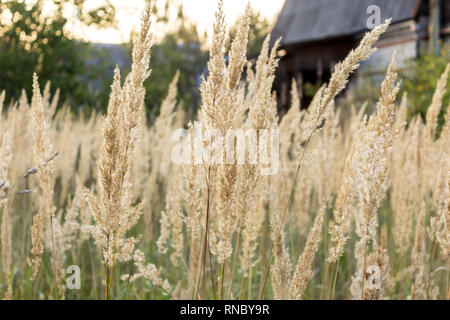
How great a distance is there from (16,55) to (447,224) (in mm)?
7174

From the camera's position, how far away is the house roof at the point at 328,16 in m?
11.9

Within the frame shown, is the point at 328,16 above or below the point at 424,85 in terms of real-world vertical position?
above

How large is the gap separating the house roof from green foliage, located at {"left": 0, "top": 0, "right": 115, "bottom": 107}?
5207 millimetres

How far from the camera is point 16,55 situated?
23.5ft

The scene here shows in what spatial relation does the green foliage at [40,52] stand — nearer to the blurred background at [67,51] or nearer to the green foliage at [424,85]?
the blurred background at [67,51]

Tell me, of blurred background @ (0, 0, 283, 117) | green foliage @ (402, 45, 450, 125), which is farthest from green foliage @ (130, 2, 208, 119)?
green foliage @ (402, 45, 450, 125)

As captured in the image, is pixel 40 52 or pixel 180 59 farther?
pixel 180 59

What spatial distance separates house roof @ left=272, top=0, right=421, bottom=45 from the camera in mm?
11936

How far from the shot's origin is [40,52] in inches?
301

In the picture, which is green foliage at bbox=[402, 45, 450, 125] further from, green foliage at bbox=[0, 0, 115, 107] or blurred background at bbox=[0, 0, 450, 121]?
green foliage at bbox=[0, 0, 115, 107]

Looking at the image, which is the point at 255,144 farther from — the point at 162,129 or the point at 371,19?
the point at 162,129

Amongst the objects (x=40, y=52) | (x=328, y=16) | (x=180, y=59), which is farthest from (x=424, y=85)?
(x=328, y=16)

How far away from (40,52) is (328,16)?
9248 millimetres

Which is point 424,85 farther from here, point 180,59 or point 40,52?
point 40,52
